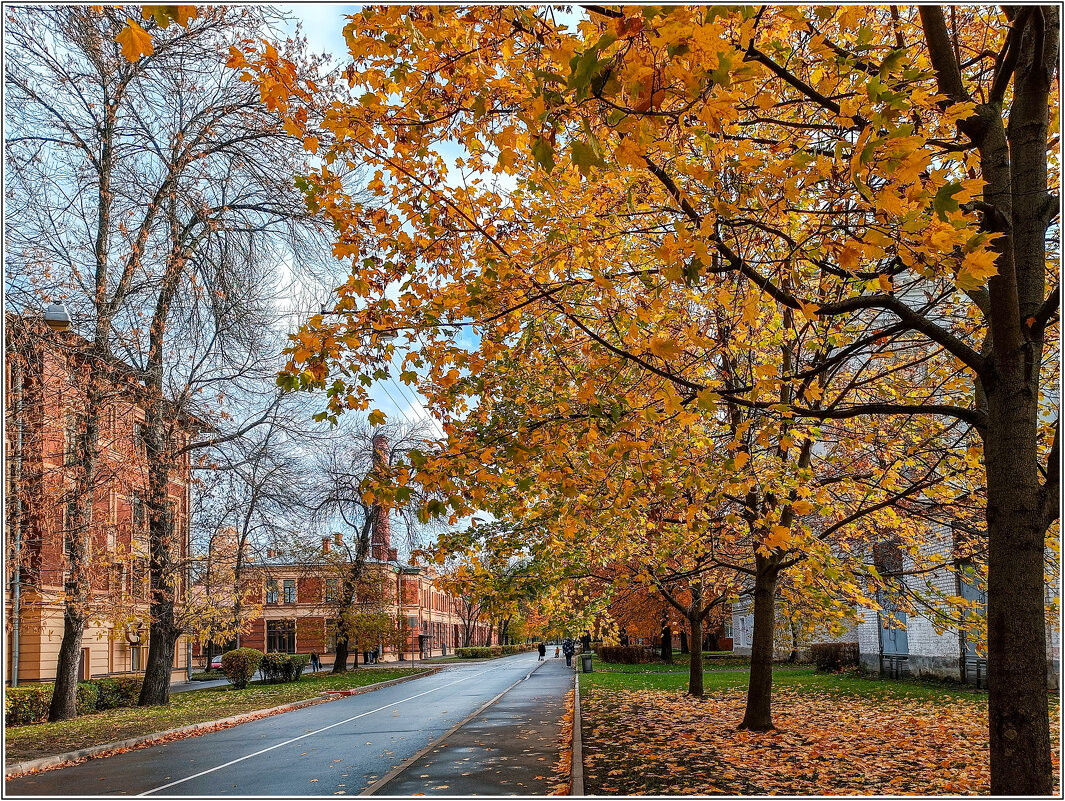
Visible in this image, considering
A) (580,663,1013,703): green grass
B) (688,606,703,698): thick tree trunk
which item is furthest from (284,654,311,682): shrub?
(688,606,703,698): thick tree trunk

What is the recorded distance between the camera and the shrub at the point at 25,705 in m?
18.6

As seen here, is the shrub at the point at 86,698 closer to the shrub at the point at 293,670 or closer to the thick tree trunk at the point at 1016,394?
the shrub at the point at 293,670

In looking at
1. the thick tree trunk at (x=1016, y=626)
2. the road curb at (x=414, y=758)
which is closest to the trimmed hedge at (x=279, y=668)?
the road curb at (x=414, y=758)

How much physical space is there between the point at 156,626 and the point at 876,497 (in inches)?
802

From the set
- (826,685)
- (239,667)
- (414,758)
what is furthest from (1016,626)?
(239,667)

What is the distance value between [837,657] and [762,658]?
67.5ft

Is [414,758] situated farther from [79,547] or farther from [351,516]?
[351,516]

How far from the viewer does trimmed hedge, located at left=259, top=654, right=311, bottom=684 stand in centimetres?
3816

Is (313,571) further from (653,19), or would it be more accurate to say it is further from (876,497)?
(653,19)

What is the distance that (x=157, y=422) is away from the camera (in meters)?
20.3

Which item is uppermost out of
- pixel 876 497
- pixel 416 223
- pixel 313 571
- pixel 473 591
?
pixel 416 223

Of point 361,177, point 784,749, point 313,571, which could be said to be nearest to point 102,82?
point 361,177

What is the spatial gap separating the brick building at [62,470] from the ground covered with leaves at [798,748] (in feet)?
35.9

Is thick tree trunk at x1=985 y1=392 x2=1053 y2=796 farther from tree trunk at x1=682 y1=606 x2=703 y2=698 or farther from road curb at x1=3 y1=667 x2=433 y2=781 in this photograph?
tree trunk at x1=682 y1=606 x2=703 y2=698
